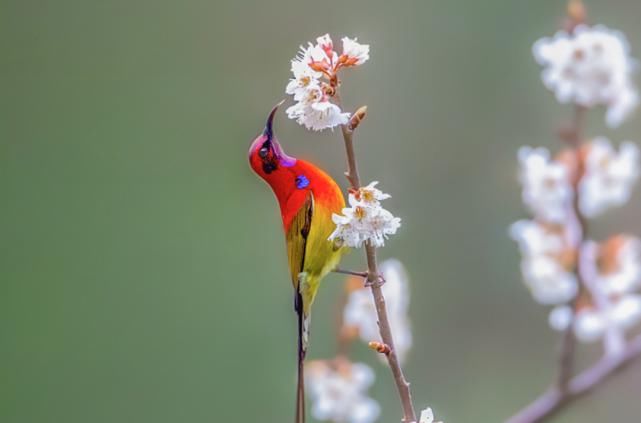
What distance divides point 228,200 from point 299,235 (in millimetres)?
2232

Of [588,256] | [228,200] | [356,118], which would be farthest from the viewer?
[228,200]

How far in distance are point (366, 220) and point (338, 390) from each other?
2.47 feet

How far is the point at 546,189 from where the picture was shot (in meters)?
1.29

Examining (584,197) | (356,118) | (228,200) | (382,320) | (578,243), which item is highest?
(228,200)

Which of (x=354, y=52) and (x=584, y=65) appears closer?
(x=354, y=52)

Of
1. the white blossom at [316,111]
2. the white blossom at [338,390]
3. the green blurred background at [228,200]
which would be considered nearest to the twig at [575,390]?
the white blossom at [338,390]

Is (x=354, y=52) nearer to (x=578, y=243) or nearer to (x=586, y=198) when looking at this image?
(x=578, y=243)

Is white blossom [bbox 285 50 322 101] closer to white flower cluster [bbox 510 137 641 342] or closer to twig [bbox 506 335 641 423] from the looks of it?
twig [bbox 506 335 641 423]

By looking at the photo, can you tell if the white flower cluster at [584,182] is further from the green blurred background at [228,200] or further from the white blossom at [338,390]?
the green blurred background at [228,200]

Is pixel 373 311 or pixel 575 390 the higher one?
pixel 373 311

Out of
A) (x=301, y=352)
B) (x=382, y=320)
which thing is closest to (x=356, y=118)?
(x=382, y=320)

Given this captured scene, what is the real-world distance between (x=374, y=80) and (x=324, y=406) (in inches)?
62.6

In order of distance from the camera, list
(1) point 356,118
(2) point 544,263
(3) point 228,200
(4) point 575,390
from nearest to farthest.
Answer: (1) point 356,118 < (4) point 575,390 < (2) point 544,263 < (3) point 228,200

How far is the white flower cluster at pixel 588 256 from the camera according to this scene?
126 centimetres
